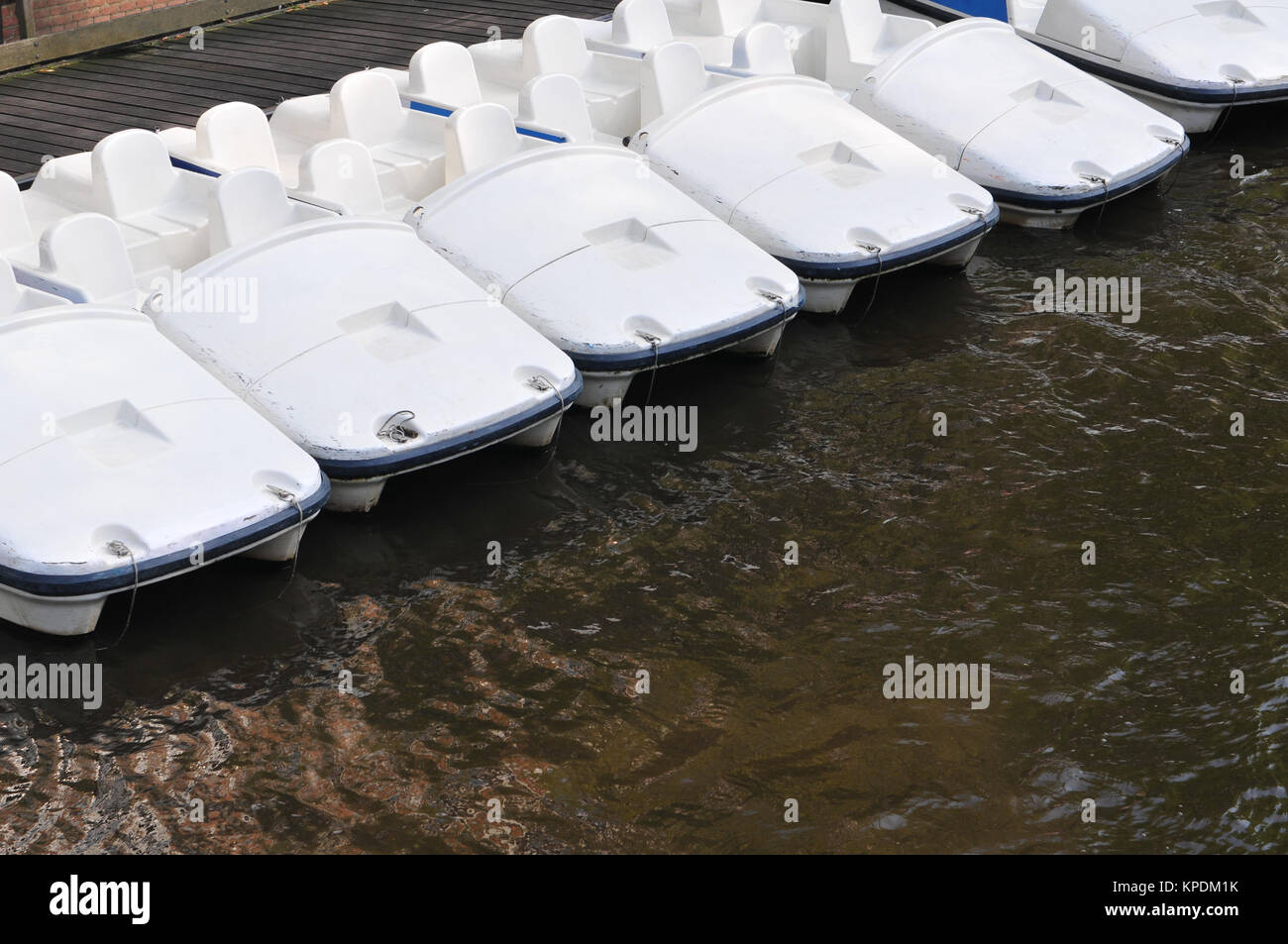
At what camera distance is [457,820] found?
449 centimetres

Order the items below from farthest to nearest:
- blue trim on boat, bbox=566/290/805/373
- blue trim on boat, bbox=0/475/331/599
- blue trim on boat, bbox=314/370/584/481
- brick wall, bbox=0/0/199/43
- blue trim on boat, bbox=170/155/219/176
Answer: brick wall, bbox=0/0/199/43 → blue trim on boat, bbox=170/155/219/176 → blue trim on boat, bbox=566/290/805/373 → blue trim on boat, bbox=314/370/584/481 → blue trim on boat, bbox=0/475/331/599

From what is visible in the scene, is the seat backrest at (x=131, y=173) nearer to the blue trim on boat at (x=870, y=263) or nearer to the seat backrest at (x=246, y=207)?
the seat backrest at (x=246, y=207)

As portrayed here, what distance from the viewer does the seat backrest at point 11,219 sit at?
21.7 ft

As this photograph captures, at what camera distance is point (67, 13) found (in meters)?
10.4

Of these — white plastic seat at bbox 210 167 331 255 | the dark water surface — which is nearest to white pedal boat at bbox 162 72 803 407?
white plastic seat at bbox 210 167 331 255

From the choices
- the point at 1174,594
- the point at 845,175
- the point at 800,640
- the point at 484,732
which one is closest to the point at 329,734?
the point at 484,732

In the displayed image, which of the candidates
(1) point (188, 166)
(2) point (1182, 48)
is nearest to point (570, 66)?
(1) point (188, 166)

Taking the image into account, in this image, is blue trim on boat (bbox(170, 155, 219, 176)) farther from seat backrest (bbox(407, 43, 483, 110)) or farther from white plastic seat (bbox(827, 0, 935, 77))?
white plastic seat (bbox(827, 0, 935, 77))

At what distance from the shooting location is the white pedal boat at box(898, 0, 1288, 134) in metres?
9.41

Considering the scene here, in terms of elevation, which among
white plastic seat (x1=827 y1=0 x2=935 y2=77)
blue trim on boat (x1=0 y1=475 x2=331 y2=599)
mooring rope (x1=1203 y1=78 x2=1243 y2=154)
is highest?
white plastic seat (x1=827 y1=0 x2=935 y2=77)

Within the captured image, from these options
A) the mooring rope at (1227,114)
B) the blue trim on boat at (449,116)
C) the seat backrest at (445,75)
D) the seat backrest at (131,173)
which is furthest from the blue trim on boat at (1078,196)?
the seat backrest at (131,173)

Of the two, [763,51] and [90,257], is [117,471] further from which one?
[763,51]

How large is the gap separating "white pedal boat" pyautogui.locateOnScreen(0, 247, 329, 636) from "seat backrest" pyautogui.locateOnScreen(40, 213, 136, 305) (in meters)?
0.56

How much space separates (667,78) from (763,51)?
74 centimetres
